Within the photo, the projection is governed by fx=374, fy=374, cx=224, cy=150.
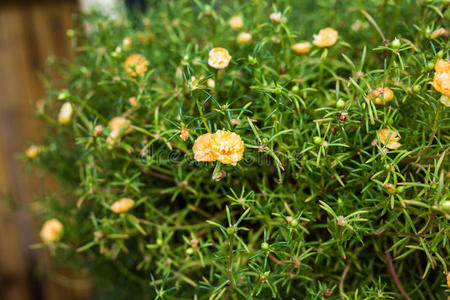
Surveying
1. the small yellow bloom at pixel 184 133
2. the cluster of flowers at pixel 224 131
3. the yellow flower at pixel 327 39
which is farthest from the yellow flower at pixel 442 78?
the small yellow bloom at pixel 184 133

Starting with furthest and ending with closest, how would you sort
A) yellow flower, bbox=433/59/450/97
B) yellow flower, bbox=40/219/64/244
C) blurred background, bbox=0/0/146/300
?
blurred background, bbox=0/0/146/300 < yellow flower, bbox=40/219/64/244 < yellow flower, bbox=433/59/450/97

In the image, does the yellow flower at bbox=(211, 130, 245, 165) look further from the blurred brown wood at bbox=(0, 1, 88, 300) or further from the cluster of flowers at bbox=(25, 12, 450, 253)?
the blurred brown wood at bbox=(0, 1, 88, 300)

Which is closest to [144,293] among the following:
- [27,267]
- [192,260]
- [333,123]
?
[192,260]

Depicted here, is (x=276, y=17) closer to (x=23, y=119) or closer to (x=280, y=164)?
(x=280, y=164)

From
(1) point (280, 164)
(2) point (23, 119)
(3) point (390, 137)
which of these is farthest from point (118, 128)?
(2) point (23, 119)

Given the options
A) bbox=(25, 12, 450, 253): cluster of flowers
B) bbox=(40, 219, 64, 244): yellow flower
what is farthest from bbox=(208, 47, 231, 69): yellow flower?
bbox=(40, 219, 64, 244): yellow flower

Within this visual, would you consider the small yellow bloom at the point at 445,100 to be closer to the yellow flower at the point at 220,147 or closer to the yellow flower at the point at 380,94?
the yellow flower at the point at 380,94

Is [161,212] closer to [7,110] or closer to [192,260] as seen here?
[192,260]
